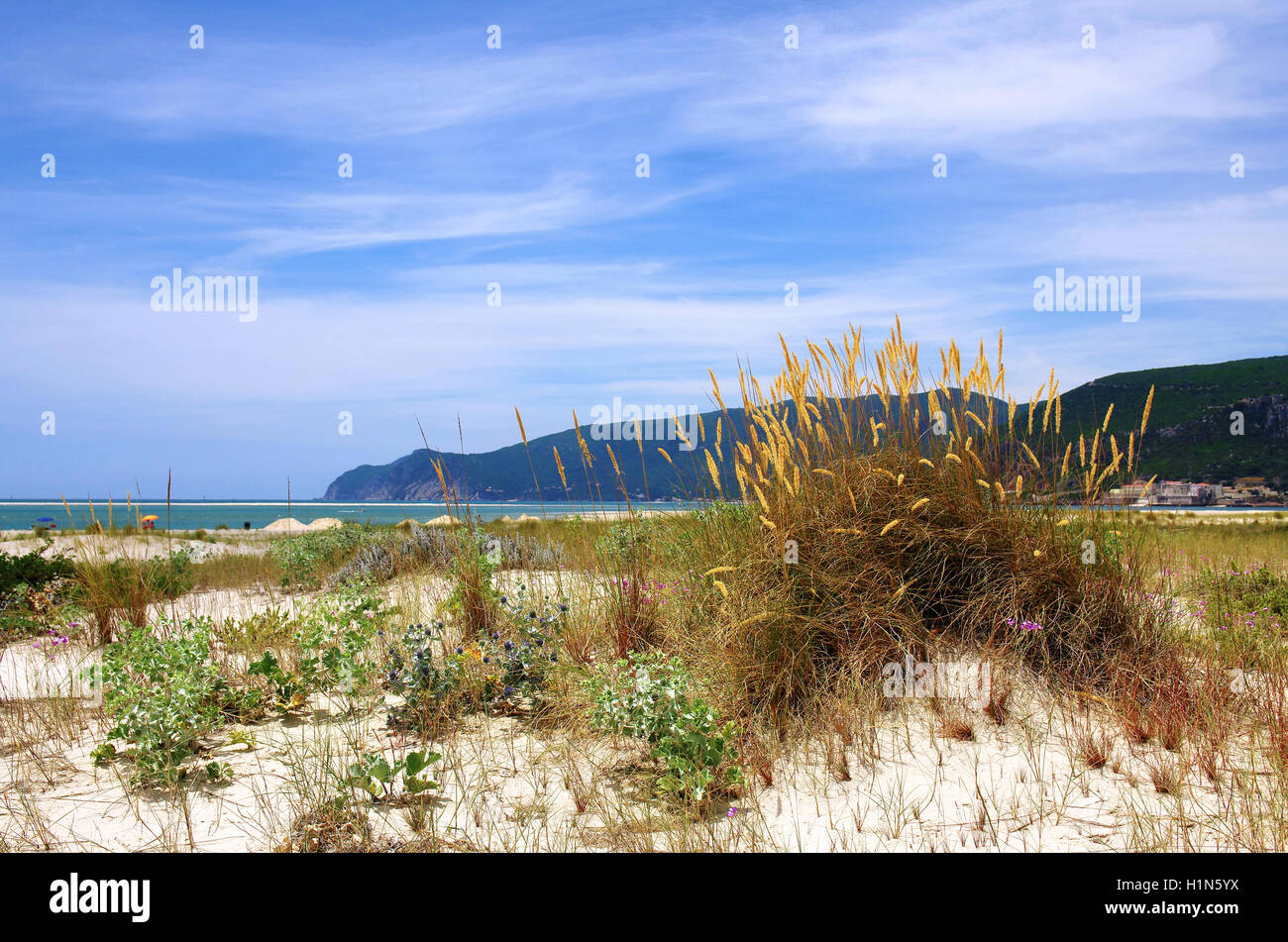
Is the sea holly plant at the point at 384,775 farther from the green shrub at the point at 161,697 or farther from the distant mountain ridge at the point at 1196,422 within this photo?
the distant mountain ridge at the point at 1196,422

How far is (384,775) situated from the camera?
2.71 metres

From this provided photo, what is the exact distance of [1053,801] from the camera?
267 cm

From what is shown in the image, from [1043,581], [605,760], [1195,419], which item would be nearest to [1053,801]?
[1043,581]

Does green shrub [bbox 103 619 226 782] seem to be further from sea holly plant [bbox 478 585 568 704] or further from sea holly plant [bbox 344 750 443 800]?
sea holly plant [bbox 478 585 568 704]

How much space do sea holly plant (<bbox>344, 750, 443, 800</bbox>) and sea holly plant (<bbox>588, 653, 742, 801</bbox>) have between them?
0.71 metres

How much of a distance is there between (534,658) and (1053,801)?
249 centimetres

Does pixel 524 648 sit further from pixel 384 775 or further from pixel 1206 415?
pixel 1206 415

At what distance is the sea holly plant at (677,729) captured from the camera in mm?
2771

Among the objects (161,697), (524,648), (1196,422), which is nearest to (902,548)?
(524,648)

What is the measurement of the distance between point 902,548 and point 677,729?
63.3 inches

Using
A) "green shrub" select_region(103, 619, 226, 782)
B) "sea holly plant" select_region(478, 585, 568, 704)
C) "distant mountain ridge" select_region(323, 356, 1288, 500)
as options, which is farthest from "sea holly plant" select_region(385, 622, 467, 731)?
"distant mountain ridge" select_region(323, 356, 1288, 500)

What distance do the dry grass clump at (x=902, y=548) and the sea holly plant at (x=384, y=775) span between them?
4.48 ft

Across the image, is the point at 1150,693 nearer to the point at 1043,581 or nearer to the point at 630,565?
the point at 1043,581

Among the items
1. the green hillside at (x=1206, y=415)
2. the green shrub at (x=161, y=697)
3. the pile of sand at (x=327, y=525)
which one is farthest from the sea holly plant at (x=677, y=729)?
the green hillside at (x=1206, y=415)
